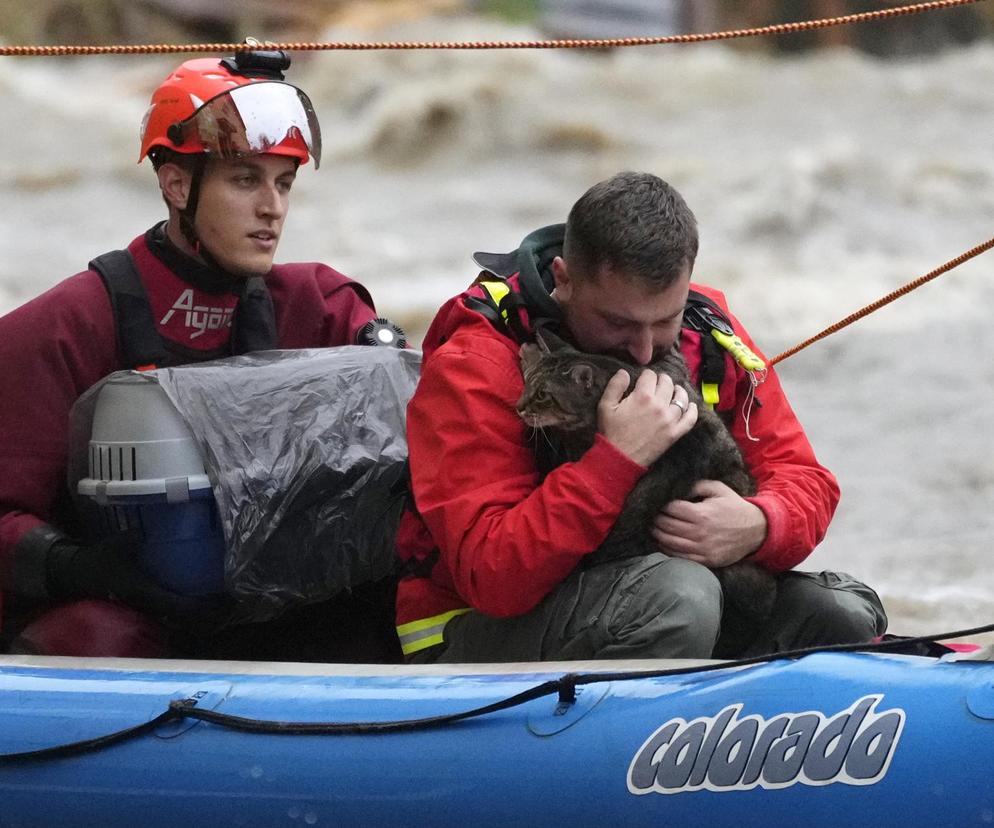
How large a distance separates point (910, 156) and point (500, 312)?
1137 cm

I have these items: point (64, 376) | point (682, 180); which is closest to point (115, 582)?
point (64, 376)

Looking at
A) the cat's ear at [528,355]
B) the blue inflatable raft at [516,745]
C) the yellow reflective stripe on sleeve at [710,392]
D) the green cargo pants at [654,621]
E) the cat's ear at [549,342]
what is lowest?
the blue inflatable raft at [516,745]

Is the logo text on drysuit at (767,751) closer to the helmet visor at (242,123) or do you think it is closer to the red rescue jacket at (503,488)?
the red rescue jacket at (503,488)

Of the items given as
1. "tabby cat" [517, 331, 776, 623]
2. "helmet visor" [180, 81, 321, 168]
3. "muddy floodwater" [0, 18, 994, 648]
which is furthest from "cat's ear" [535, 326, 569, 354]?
"muddy floodwater" [0, 18, 994, 648]

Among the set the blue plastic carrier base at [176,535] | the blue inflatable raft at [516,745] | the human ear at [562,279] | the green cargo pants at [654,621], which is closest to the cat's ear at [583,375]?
the human ear at [562,279]

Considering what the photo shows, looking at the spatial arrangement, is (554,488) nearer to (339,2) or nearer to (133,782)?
(133,782)

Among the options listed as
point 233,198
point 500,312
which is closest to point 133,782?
point 500,312

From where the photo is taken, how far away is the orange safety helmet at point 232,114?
2553 millimetres

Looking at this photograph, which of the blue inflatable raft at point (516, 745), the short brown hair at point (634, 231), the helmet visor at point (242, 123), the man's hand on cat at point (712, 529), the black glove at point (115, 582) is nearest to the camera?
the blue inflatable raft at point (516, 745)

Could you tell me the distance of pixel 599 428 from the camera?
6.92ft

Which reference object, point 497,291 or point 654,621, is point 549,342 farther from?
point 654,621

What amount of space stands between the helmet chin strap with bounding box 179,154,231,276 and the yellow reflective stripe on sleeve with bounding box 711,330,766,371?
0.84 m

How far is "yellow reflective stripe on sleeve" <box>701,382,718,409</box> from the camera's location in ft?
Answer: 7.51

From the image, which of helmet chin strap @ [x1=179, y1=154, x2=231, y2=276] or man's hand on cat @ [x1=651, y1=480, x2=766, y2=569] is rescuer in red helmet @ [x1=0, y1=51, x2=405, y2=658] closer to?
helmet chin strap @ [x1=179, y1=154, x2=231, y2=276]
